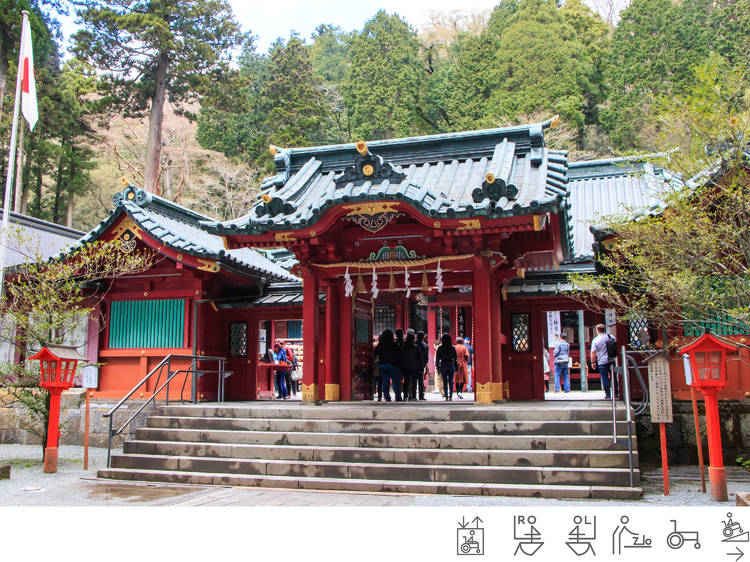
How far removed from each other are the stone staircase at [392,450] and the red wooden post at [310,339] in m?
0.87

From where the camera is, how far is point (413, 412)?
10.2 m

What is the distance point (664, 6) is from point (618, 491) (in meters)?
37.1

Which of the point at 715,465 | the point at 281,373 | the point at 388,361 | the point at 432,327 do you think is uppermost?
the point at 432,327

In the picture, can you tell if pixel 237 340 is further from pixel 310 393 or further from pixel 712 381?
pixel 712 381

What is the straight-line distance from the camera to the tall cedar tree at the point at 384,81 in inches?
1428

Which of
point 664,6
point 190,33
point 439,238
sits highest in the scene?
point 664,6

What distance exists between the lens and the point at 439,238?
11883 millimetres

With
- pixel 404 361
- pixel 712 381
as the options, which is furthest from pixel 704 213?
pixel 404 361

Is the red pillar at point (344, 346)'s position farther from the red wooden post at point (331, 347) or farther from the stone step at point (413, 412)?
the stone step at point (413, 412)

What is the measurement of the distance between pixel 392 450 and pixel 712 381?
4.40 metres

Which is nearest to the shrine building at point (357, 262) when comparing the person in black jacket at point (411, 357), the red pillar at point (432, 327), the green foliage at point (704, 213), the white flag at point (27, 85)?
the person in black jacket at point (411, 357)

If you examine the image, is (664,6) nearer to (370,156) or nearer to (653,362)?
(370,156)

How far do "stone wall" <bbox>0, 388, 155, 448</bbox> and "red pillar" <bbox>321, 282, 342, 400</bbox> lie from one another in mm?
3696

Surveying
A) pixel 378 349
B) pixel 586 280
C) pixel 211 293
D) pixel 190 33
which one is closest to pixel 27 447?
pixel 211 293
